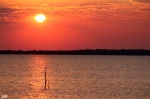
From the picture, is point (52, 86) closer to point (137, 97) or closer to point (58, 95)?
point (58, 95)

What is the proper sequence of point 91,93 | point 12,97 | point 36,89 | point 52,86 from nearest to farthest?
point 12,97 < point 91,93 < point 36,89 < point 52,86

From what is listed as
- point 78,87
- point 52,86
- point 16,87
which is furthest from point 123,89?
point 16,87

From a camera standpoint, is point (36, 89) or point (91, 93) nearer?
point (91, 93)

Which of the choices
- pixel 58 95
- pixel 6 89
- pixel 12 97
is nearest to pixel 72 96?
pixel 58 95

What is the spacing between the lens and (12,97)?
267ft

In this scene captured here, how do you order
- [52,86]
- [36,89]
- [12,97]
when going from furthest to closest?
1. [52,86]
2. [36,89]
3. [12,97]

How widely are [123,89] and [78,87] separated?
10048 millimetres

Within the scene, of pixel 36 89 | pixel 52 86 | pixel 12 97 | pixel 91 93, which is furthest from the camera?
pixel 52 86

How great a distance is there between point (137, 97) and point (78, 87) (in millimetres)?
18532

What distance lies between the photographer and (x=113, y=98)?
82.3m

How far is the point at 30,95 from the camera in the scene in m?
84.2

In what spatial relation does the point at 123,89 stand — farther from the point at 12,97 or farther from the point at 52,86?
the point at 12,97

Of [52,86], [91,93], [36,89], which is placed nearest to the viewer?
[91,93]

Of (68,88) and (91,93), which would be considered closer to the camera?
(91,93)
